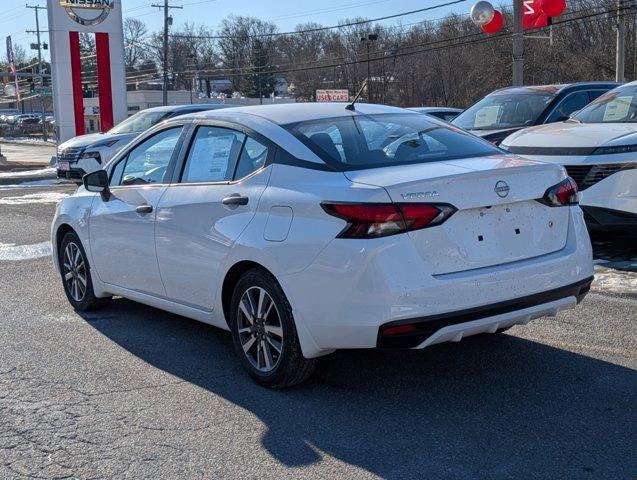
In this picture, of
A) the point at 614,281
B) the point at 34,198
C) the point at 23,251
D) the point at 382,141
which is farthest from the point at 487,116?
the point at 34,198

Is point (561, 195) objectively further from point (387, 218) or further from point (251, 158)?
point (251, 158)

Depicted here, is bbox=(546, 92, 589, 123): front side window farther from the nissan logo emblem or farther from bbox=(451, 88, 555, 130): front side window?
the nissan logo emblem

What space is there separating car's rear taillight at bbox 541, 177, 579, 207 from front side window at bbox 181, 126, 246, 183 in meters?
1.86

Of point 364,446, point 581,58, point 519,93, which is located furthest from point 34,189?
point 581,58

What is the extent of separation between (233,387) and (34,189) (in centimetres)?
1414

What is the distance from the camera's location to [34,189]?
57.2 feet

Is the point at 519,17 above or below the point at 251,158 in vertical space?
above

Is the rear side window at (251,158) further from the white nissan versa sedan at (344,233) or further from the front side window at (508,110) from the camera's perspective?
the front side window at (508,110)

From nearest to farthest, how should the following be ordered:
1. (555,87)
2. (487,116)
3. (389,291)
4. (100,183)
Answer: (389,291)
(100,183)
(555,87)
(487,116)

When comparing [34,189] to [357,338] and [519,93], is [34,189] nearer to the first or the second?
[519,93]

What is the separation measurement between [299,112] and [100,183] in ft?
5.92

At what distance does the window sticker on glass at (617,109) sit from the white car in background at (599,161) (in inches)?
14.7

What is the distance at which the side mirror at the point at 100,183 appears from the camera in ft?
19.5

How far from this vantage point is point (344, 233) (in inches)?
156
